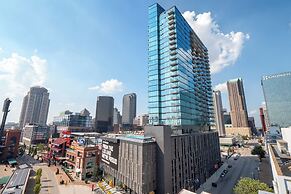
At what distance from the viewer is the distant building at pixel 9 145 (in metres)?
98.9

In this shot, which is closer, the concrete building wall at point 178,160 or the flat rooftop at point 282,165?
the flat rooftop at point 282,165

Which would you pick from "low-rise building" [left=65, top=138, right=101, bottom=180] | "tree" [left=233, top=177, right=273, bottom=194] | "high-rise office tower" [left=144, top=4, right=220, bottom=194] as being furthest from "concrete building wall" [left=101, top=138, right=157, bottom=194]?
"low-rise building" [left=65, top=138, right=101, bottom=180]

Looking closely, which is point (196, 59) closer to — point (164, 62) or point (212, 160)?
point (164, 62)

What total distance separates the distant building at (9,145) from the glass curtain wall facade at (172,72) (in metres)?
96.4

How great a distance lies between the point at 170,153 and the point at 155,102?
116 ft

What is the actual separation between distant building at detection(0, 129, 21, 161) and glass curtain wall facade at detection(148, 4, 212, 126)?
96.4 m

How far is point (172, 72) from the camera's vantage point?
73500 mm

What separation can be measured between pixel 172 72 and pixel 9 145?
115 metres

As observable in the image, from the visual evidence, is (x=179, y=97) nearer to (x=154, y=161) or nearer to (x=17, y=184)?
(x=154, y=161)

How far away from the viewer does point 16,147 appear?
10500 centimetres

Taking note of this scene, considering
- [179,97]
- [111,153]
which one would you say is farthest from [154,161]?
[179,97]

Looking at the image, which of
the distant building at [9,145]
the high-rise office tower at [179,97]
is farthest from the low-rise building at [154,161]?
the distant building at [9,145]

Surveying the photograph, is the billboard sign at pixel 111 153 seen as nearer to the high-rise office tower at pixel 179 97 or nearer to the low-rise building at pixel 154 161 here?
the low-rise building at pixel 154 161

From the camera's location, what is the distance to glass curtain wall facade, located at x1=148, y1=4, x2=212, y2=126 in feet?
236
